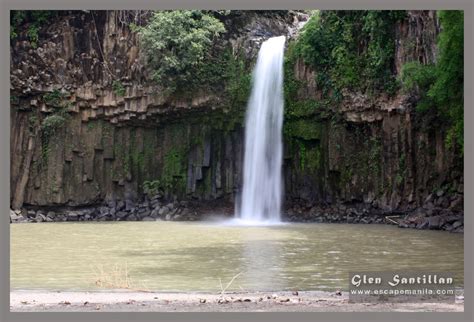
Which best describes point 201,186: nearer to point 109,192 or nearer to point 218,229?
point 109,192

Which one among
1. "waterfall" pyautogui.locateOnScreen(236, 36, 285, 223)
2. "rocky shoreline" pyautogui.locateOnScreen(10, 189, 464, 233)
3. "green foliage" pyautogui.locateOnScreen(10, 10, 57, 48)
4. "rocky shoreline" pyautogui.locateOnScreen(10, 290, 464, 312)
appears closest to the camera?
"rocky shoreline" pyautogui.locateOnScreen(10, 290, 464, 312)

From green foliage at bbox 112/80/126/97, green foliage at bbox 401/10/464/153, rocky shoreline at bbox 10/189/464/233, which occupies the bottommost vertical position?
rocky shoreline at bbox 10/189/464/233

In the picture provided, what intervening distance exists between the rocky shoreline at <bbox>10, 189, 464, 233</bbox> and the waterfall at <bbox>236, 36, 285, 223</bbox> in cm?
113

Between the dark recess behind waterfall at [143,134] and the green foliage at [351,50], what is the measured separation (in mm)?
780

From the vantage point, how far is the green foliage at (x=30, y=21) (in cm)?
3500

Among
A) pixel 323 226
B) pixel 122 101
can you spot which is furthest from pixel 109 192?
pixel 323 226

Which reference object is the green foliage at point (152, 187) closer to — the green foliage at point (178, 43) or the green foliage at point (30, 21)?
the green foliage at point (178, 43)

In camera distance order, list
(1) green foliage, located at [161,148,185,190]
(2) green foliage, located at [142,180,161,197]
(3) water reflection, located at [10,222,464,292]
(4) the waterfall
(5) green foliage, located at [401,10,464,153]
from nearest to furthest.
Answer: (3) water reflection, located at [10,222,464,292], (5) green foliage, located at [401,10,464,153], (4) the waterfall, (2) green foliage, located at [142,180,161,197], (1) green foliage, located at [161,148,185,190]

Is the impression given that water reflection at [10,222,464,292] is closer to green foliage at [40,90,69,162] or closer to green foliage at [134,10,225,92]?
green foliage at [134,10,225,92]

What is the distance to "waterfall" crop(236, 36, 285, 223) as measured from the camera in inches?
1275

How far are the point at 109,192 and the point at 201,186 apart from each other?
15.2 feet

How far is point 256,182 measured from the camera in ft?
107

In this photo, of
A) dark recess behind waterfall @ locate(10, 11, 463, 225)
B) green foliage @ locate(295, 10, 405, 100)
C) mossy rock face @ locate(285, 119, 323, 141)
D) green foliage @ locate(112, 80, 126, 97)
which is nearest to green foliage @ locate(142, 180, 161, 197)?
dark recess behind waterfall @ locate(10, 11, 463, 225)

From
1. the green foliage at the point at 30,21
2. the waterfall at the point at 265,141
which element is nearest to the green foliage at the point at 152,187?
the waterfall at the point at 265,141
